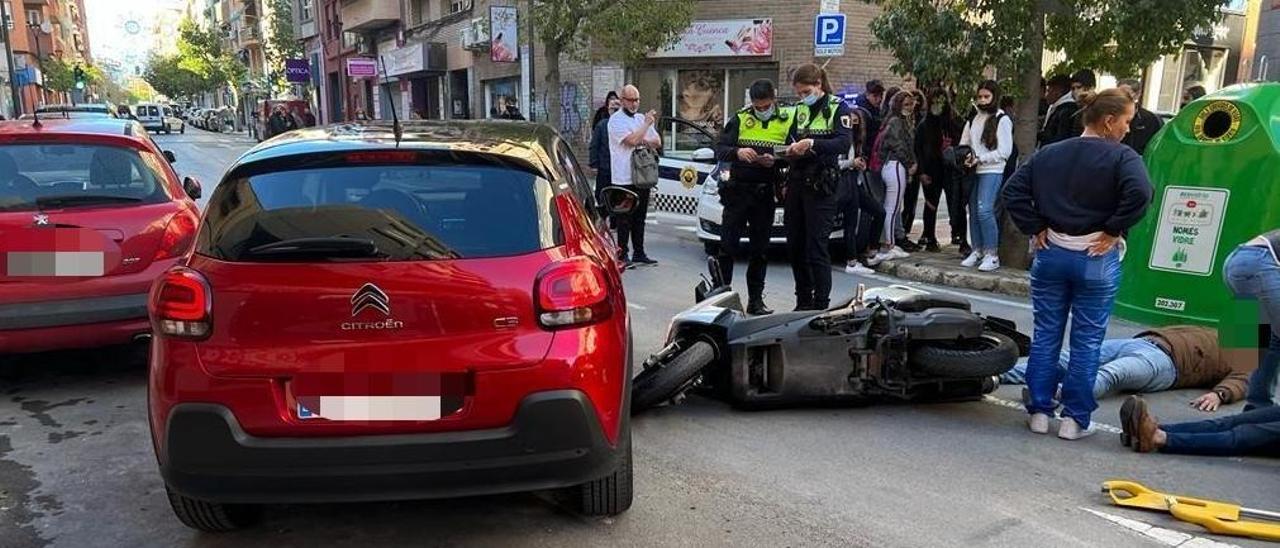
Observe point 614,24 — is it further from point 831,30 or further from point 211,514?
point 211,514

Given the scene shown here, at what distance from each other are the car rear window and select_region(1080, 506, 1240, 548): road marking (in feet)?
7.74

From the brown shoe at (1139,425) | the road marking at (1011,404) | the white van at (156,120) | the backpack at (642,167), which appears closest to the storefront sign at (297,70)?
the white van at (156,120)

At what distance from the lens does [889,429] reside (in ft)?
13.9

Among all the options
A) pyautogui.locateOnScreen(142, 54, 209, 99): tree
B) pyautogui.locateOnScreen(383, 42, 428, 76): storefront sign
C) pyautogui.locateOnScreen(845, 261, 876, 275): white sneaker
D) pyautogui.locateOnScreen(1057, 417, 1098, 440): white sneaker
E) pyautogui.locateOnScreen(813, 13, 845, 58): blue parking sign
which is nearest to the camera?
pyautogui.locateOnScreen(1057, 417, 1098, 440): white sneaker

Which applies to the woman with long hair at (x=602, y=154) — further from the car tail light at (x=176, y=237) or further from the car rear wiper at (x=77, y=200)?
the car rear wiper at (x=77, y=200)

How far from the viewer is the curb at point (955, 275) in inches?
294

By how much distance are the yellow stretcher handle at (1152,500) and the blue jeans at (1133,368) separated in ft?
3.57

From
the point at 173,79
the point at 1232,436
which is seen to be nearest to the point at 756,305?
the point at 1232,436

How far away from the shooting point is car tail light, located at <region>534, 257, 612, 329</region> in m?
2.71

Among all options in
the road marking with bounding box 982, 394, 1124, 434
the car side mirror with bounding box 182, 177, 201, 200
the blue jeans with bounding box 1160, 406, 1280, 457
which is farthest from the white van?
the blue jeans with bounding box 1160, 406, 1280, 457

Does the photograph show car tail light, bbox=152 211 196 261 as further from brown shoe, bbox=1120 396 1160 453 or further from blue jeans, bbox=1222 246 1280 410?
blue jeans, bbox=1222 246 1280 410

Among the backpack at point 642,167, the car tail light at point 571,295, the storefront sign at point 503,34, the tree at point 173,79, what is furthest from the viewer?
A: the tree at point 173,79

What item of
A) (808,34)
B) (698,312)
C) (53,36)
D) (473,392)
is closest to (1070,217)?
(698,312)

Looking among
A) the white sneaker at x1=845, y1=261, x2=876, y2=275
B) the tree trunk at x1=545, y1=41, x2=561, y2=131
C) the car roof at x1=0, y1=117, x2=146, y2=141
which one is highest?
the tree trunk at x1=545, y1=41, x2=561, y2=131
